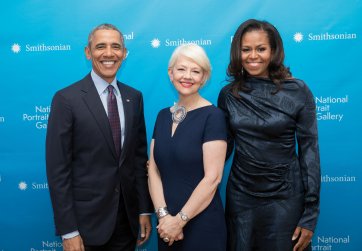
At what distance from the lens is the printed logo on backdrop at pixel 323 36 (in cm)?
269

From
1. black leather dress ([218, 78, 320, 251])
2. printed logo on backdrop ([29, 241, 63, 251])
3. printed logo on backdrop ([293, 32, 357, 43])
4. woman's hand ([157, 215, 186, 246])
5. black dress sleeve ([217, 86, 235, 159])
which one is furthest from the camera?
printed logo on backdrop ([29, 241, 63, 251])

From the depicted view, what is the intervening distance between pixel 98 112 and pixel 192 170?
55 centimetres

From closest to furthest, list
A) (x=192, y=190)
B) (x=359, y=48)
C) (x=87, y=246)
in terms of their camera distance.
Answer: (x=192, y=190) < (x=87, y=246) < (x=359, y=48)

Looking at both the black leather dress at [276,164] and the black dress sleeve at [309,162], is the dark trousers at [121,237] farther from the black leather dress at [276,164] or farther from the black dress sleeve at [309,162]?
the black dress sleeve at [309,162]

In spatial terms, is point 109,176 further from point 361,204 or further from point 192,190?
point 361,204

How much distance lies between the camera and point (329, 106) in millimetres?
2754

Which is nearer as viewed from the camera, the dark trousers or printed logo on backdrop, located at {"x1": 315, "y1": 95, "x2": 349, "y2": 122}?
the dark trousers

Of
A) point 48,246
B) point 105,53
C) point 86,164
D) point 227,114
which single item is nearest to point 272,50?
point 227,114

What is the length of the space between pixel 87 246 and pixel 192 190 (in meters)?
0.64

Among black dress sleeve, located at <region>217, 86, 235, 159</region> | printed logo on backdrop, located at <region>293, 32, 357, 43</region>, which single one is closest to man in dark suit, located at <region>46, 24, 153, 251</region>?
black dress sleeve, located at <region>217, 86, 235, 159</region>

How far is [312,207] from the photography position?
1.81m

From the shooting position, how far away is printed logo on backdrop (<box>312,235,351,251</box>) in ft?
9.37

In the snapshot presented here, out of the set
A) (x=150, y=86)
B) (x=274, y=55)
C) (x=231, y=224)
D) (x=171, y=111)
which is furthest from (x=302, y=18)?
(x=231, y=224)

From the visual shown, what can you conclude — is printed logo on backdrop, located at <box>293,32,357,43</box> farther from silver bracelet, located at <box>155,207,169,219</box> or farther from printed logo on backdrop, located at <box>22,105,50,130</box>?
printed logo on backdrop, located at <box>22,105,50,130</box>
